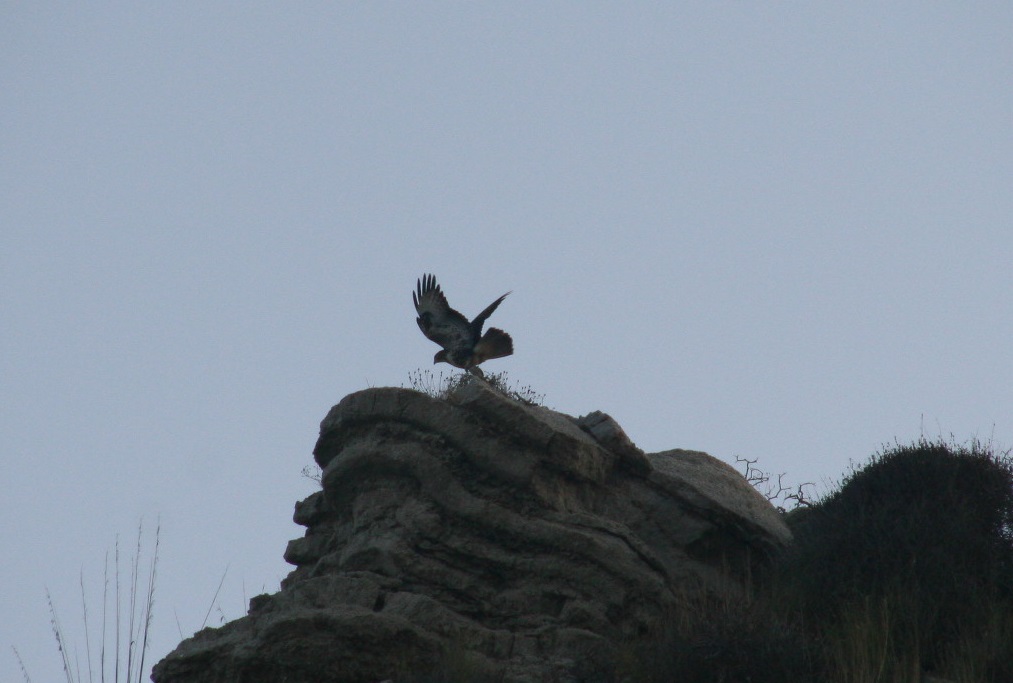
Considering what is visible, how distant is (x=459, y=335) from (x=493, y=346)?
0.48 meters

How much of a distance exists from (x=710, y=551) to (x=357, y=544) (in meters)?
3.64

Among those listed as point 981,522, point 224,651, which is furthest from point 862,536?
point 224,651

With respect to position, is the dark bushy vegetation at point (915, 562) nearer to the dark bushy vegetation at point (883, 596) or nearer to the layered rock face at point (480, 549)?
Answer: the dark bushy vegetation at point (883, 596)

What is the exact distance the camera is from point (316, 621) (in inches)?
358

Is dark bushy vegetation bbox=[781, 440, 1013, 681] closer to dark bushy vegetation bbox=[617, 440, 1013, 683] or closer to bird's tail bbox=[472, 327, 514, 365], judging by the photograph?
dark bushy vegetation bbox=[617, 440, 1013, 683]

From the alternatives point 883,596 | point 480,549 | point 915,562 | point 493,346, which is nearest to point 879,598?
point 883,596

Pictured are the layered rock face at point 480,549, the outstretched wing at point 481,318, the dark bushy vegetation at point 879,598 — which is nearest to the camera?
the dark bushy vegetation at point 879,598

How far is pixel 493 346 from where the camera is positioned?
13.4 metres

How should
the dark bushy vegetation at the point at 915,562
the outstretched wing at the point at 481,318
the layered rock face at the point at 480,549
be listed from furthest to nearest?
the outstretched wing at the point at 481,318 → the dark bushy vegetation at the point at 915,562 → the layered rock face at the point at 480,549

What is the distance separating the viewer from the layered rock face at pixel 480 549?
915cm

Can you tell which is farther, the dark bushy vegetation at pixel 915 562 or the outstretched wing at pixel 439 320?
the outstretched wing at pixel 439 320

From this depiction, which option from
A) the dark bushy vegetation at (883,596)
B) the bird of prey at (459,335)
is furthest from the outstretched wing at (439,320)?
the dark bushy vegetation at (883,596)

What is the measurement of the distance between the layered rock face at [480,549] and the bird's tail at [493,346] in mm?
1992

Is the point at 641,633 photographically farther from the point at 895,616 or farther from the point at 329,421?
the point at 329,421
